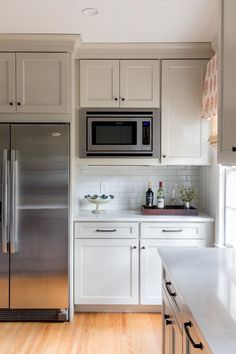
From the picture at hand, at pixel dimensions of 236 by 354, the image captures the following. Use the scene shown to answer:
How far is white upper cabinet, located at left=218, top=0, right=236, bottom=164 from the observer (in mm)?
1426

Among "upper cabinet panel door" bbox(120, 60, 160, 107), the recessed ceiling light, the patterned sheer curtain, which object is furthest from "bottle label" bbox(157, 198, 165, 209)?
the recessed ceiling light

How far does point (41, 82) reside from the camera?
3.05 meters

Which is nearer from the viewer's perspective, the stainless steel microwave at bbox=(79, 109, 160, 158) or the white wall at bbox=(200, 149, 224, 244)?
the white wall at bbox=(200, 149, 224, 244)

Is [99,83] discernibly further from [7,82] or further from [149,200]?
[149,200]

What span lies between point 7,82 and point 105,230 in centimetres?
157

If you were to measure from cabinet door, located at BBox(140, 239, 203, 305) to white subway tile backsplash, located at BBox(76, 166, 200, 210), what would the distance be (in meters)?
0.63

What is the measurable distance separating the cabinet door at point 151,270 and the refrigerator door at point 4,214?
1186 millimetres

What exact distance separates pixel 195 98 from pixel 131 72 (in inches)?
25.3

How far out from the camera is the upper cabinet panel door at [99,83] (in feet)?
10.6

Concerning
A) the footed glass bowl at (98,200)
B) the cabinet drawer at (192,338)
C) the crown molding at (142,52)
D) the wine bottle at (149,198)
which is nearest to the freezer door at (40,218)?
the footed glass bowl at (98,200)

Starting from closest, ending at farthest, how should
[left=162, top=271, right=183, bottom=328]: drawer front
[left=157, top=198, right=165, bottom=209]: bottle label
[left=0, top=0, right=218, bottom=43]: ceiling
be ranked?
[left=162, top=271, right=183, bottom=328]: drawer front → [left=0, top=0, right=218, bottom=43]: ceiling → [left=157, top=198, right=165, bottom=209]: bottle label

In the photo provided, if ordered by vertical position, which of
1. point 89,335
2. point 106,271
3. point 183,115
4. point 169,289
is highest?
point 183,115

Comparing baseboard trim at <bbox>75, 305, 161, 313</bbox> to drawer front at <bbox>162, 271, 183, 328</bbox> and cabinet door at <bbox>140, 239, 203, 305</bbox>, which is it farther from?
drawer front at <bbox>162, 271, 183, 328</bbox>

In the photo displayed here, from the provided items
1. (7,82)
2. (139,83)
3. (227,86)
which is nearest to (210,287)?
(227,86)
